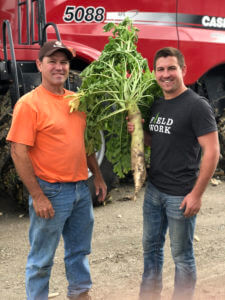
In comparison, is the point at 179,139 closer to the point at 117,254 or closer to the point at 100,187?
the point at 100,187

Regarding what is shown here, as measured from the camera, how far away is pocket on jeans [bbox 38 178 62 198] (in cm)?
277

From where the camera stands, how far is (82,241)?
9.90 ft

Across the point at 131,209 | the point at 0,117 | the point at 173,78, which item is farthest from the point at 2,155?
the point at 173,78

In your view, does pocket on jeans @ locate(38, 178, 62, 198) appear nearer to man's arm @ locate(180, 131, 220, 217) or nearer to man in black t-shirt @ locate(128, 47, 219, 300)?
man in black t-shirt @ locate(128, 47, 219, 300)

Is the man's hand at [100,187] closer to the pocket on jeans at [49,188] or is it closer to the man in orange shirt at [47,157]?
the man in orange shirt at [47,157]

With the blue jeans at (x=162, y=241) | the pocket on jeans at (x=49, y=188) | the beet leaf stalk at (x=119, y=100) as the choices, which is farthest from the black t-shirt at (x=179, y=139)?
the pocket on jeans at (x=49, y=188)

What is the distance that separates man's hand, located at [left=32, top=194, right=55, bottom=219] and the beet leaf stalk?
48 centimetres

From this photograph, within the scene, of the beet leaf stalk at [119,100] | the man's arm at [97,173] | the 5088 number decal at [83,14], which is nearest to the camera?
the beet leaf stalk at [119,100]

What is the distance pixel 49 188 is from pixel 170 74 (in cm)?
101

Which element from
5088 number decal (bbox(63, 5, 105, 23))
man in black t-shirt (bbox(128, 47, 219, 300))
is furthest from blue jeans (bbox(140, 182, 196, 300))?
5088 number decal (bbox(63, 5, 105, 23))

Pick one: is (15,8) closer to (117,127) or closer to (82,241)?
(117,127)

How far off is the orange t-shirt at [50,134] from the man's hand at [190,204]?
2.23 ft

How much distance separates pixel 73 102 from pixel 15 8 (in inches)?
102

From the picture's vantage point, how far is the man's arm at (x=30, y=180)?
8.69 feet
